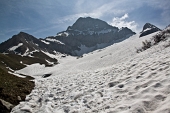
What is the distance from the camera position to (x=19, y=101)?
344 inches

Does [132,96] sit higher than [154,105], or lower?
higher

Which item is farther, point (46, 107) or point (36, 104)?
point (36, 104)

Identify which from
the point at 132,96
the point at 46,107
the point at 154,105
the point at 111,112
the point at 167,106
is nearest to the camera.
A: the point at 167,106

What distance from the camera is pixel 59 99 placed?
352 inches

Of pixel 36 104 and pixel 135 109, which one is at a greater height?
pixel 36 104

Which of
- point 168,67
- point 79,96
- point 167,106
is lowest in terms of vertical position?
Result: point 167,106

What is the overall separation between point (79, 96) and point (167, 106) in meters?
4.93

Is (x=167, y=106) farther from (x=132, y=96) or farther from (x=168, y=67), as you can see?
(x=168, y=67)

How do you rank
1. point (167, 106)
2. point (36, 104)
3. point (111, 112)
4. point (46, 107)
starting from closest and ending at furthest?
point (167, 106) < point (111, 112) < point (46, 107) < point (36, 104)

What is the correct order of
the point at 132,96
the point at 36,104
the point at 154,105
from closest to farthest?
1. the point at 154,105
2. the point at 132,96
3. the point at 36,104

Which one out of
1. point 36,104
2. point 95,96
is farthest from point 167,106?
point 36,104

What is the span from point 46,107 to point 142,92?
16.3 feet

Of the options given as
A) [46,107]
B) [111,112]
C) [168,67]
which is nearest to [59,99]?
[46,107]

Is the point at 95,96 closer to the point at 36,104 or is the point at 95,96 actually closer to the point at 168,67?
the point at 36,104
